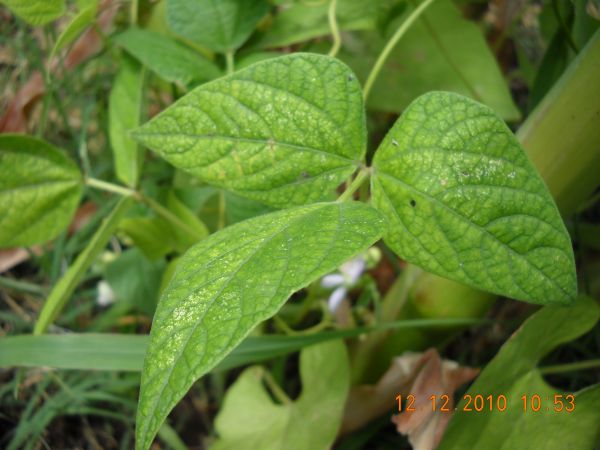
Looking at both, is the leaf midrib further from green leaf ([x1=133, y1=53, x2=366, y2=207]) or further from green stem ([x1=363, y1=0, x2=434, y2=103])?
green stem ([x1=363, y1=0, x2=434, y2=103])

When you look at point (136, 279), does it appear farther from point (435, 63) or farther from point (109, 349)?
point (435, 63)

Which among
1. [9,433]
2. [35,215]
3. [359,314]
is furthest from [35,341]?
[359,314]

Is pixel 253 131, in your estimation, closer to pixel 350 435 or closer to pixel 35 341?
pixel 35 341

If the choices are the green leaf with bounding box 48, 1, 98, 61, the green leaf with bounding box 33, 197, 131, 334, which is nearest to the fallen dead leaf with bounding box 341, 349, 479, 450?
the green leaf with bounding box 33, 197, 131, 334

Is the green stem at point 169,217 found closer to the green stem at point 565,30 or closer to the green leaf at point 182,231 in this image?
the green leaf at point 182,231
